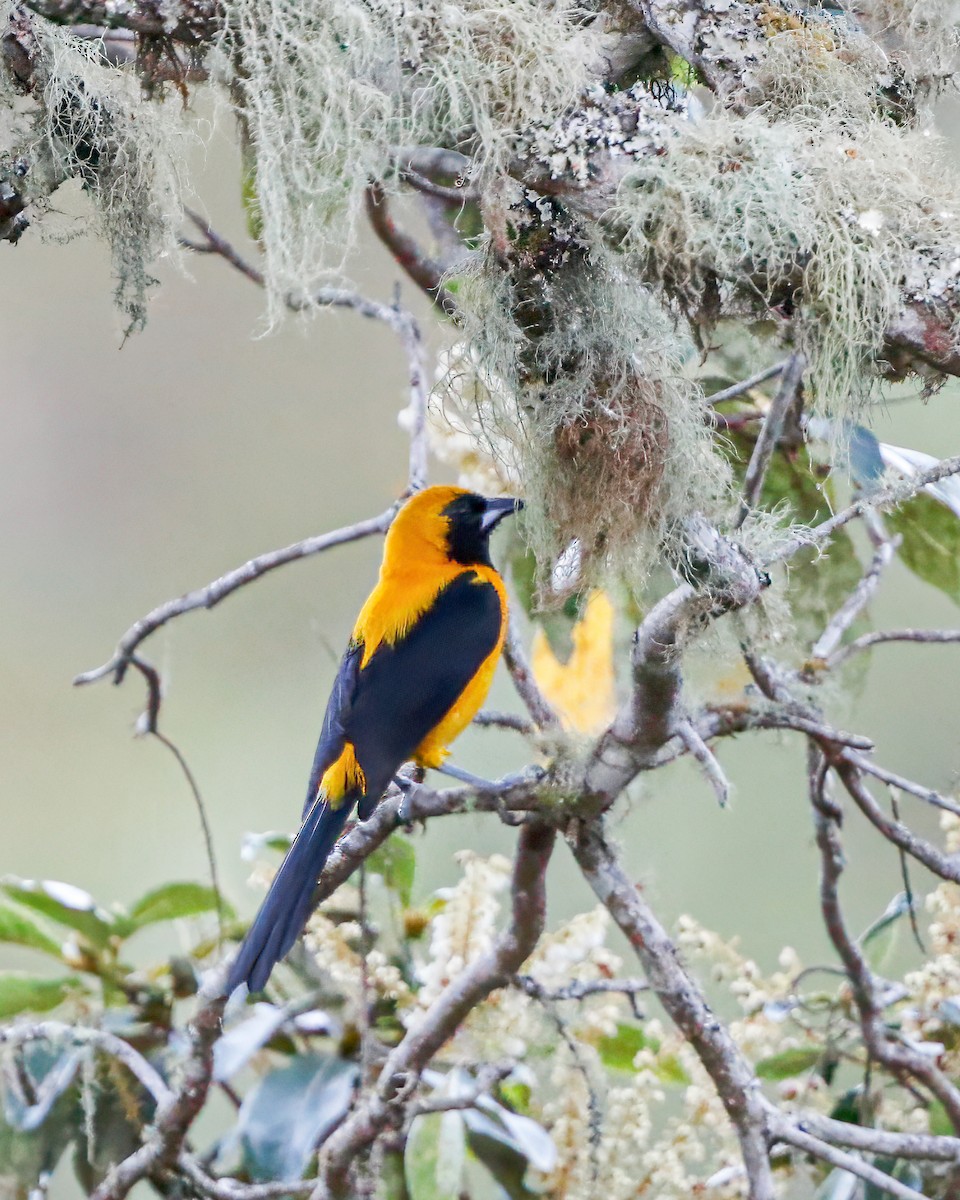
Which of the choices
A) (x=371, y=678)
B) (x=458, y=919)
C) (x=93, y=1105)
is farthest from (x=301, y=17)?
(x=93, y=1105)

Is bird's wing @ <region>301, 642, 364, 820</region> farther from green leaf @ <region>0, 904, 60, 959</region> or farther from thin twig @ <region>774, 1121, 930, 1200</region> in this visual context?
thin twig @ <region>774, 1121, 930, 1200</region>

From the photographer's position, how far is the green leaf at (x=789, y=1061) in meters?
1.65

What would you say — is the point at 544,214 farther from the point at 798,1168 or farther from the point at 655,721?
the point at 798,1168

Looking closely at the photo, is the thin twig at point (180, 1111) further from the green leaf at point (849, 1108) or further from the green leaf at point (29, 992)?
the green leaf at point (849, 1108)

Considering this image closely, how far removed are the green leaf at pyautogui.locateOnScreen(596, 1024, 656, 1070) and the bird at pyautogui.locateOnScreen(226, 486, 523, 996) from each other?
0.48 m

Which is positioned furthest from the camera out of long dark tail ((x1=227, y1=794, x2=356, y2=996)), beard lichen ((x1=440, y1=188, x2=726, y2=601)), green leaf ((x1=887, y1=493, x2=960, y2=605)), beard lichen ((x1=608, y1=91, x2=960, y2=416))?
green leaf ((x1=887, y1=493, x2=960, y2=605))

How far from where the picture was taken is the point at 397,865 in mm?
1755

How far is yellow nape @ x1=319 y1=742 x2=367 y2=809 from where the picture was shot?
4.61 feet

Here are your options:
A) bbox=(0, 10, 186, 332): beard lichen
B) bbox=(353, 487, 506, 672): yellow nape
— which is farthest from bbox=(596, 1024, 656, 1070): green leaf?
bbox=(0, 10, 186, 332): beard lichen

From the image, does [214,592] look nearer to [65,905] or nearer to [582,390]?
[65,905]

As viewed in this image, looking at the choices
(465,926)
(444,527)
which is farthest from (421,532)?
(465,926)

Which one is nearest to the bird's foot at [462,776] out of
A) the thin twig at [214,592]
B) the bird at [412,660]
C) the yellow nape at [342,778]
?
the bird at [412,660]

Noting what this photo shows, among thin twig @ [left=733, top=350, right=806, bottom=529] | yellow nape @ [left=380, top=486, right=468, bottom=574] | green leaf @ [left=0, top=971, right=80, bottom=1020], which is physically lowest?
green leaf @ [left=0, top=971, right=80, bottom=1020]

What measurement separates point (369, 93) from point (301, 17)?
0.28ft
